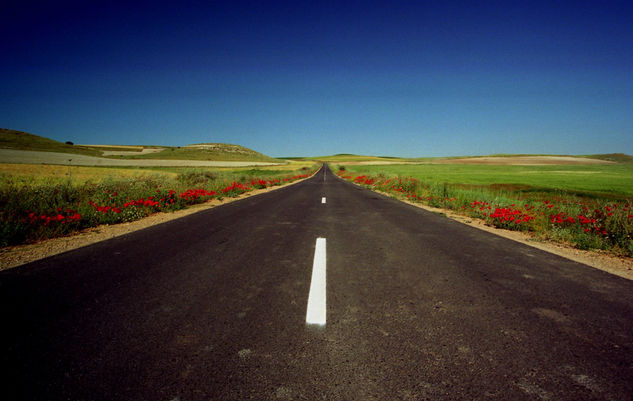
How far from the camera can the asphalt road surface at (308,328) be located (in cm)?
171

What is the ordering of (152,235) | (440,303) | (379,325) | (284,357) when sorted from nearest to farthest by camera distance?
(284,357) < (379,325) < (440,303) < (152,235)

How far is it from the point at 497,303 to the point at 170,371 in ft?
10.5

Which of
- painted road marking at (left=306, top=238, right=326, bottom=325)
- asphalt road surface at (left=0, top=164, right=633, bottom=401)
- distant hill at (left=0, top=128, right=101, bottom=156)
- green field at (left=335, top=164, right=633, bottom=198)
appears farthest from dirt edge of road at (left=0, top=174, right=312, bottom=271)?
distant hill at (left=0, top=128, right=101, bottom=156)

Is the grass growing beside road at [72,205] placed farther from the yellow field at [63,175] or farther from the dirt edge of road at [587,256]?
the dirt edge of road at [587,256]

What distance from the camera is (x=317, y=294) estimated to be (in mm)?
2953

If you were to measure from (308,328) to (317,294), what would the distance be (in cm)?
63

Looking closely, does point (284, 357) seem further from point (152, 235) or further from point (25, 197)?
point (25, 197)

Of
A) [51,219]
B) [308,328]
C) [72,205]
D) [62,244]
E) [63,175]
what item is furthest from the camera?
[63,175]

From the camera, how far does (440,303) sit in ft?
9.27

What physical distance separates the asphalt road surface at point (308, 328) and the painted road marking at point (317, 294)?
75mm

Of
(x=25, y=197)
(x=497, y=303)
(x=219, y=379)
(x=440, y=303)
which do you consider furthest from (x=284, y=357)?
(x=25, y=197)

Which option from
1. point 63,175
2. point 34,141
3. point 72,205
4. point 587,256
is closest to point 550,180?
point 587,256

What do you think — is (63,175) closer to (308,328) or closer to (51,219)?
(51,219)

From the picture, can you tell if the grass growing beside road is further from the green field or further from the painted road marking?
the green field
